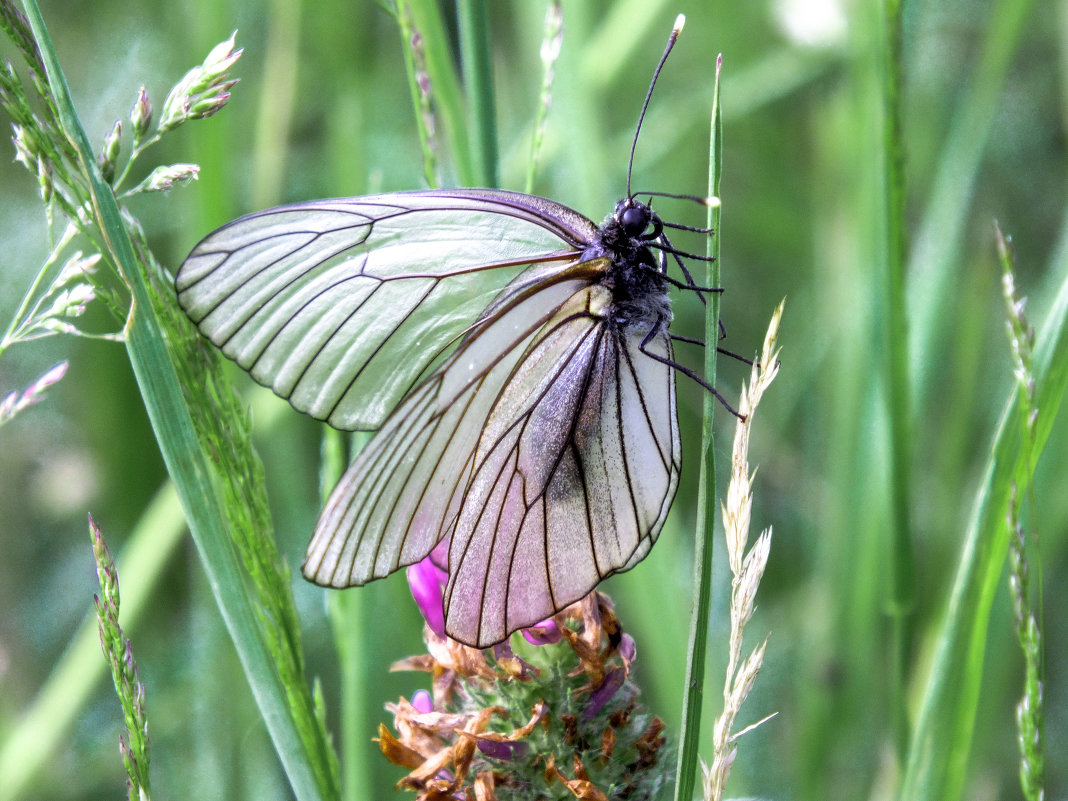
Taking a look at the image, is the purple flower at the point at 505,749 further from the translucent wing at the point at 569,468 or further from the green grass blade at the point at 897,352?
the green grass blade at the point at 897,352

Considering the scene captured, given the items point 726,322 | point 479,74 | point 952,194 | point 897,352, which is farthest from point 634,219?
point 726,322

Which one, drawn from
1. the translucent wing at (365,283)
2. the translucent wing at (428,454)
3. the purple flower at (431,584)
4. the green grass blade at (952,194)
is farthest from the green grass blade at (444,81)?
the green grass blade at (952,194)

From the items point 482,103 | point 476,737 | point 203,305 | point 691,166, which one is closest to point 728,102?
point 691,166

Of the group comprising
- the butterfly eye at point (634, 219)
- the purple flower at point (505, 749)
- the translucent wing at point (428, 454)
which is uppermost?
the butterfly eye at point (634, 219)

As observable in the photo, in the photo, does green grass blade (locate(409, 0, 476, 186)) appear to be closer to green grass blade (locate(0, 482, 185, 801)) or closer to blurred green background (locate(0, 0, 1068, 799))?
blurred green background (locate(0, 0, 1068, 799))

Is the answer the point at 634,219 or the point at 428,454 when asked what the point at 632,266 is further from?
the point at 428,454

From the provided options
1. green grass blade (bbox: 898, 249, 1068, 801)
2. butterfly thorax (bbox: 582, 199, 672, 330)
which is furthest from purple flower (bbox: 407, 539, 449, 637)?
green grass blade (bbox: 898, 249, 1068, 801)

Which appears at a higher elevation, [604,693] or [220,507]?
[220,507]
